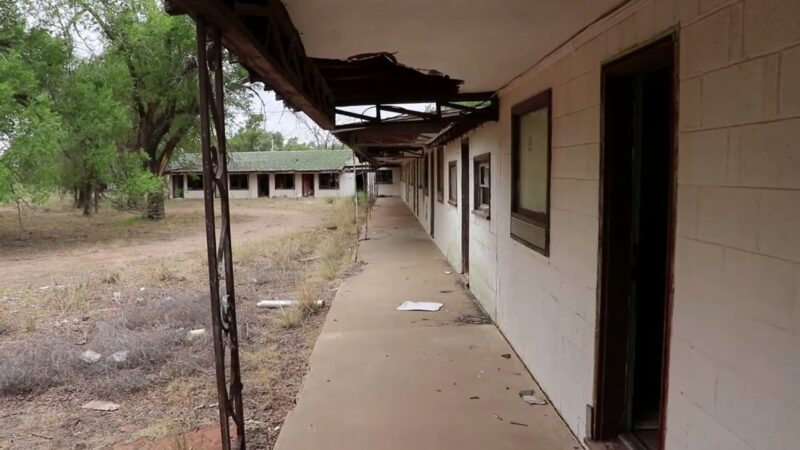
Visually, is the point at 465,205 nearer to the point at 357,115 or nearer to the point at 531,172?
the point at 357,115

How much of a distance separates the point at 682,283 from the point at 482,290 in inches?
189

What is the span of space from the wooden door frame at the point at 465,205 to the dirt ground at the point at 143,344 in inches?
89.0

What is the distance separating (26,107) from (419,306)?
1500cm

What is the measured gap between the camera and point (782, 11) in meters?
1.65

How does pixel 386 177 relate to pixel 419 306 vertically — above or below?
above

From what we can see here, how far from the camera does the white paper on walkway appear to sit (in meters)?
7.00

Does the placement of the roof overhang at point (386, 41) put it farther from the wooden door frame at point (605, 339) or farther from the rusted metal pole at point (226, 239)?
the wooden door frame at point (605, 339)

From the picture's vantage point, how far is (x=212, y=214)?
2.20 meters

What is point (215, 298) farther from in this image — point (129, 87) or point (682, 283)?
point (129, 87)

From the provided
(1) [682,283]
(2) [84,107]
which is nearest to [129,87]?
(2) [84,107]

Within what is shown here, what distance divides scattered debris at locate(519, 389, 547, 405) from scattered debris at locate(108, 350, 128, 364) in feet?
14.1

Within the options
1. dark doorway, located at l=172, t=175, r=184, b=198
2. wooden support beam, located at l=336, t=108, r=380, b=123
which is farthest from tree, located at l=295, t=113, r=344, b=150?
dark doorway, located at l=172, t=175, r=184, b=198

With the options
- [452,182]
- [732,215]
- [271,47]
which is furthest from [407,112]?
[732,215]

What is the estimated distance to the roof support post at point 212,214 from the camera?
2.22m
